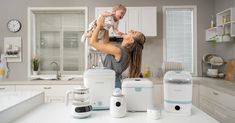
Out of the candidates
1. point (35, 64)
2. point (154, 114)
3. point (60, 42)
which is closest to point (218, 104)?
point (154, 114)

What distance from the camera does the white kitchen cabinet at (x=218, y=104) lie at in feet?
8.11

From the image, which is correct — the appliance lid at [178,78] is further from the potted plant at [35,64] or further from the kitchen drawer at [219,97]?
the potted plant at [35,64]

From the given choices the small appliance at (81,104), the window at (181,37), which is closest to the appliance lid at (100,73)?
the small appliance at (81,104)

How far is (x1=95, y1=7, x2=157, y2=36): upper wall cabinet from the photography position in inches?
144

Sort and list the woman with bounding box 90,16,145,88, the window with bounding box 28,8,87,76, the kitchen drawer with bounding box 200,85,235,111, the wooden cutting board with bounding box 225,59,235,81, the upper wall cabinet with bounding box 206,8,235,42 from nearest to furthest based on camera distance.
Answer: the woman with bounding box 90,16,145,88
the kitchen drawer with bounding box 200,85,235,111
the upper wall cabinet with bounding box 206,8,235,42
the wooden cutting board with bounding box 225,59,235,81
the window with bounding box 28,8,87,76

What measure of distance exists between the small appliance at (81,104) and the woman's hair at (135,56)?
47 centimetres

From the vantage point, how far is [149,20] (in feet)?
12.0

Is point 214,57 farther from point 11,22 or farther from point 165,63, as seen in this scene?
point 11,22

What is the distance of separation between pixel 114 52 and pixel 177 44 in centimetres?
277

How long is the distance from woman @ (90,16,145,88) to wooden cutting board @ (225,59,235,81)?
2.36 m

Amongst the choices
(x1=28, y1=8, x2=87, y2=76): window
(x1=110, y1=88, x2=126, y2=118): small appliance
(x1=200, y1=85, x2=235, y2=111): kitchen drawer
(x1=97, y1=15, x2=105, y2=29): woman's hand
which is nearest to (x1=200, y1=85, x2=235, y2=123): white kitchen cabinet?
(x1=200, y1=85, x2=235, y2=111): kitchen drawer

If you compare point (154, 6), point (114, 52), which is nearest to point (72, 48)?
point (154, 6)

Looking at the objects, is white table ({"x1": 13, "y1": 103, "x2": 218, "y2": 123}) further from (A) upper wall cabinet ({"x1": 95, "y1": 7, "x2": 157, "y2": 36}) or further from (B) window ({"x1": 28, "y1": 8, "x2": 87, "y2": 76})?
(B) window ({"x1": 28, "y1": 8, "x2": 87, "y2": 76})

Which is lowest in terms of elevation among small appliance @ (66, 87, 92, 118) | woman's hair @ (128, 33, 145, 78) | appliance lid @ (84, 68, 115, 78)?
small appliance @ (66, 87, 92, 118)
